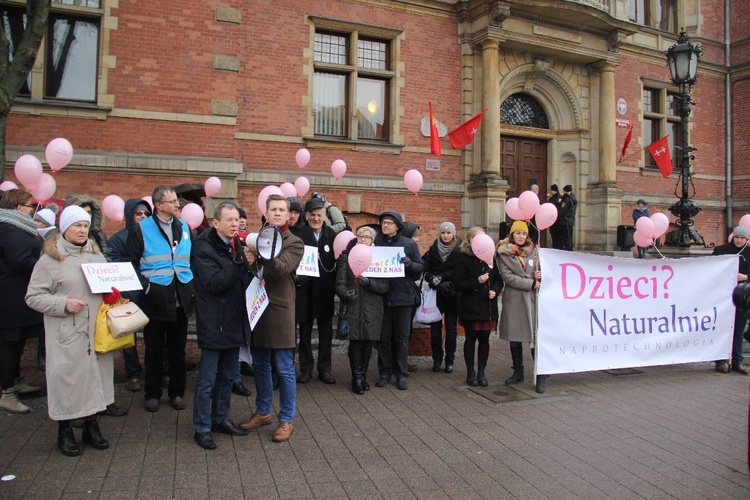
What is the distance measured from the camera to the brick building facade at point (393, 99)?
10.4 meters

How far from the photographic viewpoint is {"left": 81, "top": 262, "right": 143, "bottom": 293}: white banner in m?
4.34

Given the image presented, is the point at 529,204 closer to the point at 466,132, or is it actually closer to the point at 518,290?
the point at 518,290

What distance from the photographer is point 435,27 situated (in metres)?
13.7

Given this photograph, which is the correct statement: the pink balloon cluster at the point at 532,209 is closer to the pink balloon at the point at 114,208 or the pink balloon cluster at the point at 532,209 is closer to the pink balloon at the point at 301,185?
the pink balloon at the point at 301,185

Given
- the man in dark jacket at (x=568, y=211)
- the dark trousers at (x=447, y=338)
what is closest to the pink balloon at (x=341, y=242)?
the dark trousers at (x=447, y=338)

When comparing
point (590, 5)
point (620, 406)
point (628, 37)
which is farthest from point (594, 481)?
point (628, 37)

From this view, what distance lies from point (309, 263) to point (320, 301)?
85 cm

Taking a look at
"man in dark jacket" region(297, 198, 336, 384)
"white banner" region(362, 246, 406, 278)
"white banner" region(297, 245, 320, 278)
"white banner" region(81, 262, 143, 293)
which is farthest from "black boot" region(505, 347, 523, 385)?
"white banner" region(81, 262, 143, 293)

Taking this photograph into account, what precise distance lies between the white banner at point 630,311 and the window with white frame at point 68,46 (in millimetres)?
8979

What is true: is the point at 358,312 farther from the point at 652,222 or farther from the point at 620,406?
the point at 652,222

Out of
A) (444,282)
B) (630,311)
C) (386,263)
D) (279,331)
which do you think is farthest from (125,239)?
(630,311)

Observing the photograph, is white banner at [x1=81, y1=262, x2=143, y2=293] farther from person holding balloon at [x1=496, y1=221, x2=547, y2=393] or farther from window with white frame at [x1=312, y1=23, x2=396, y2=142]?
window with white frame at [x1=312, y1=23, x2=396, y2=142]

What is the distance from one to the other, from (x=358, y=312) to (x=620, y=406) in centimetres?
284

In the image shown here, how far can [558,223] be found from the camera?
1365cm
